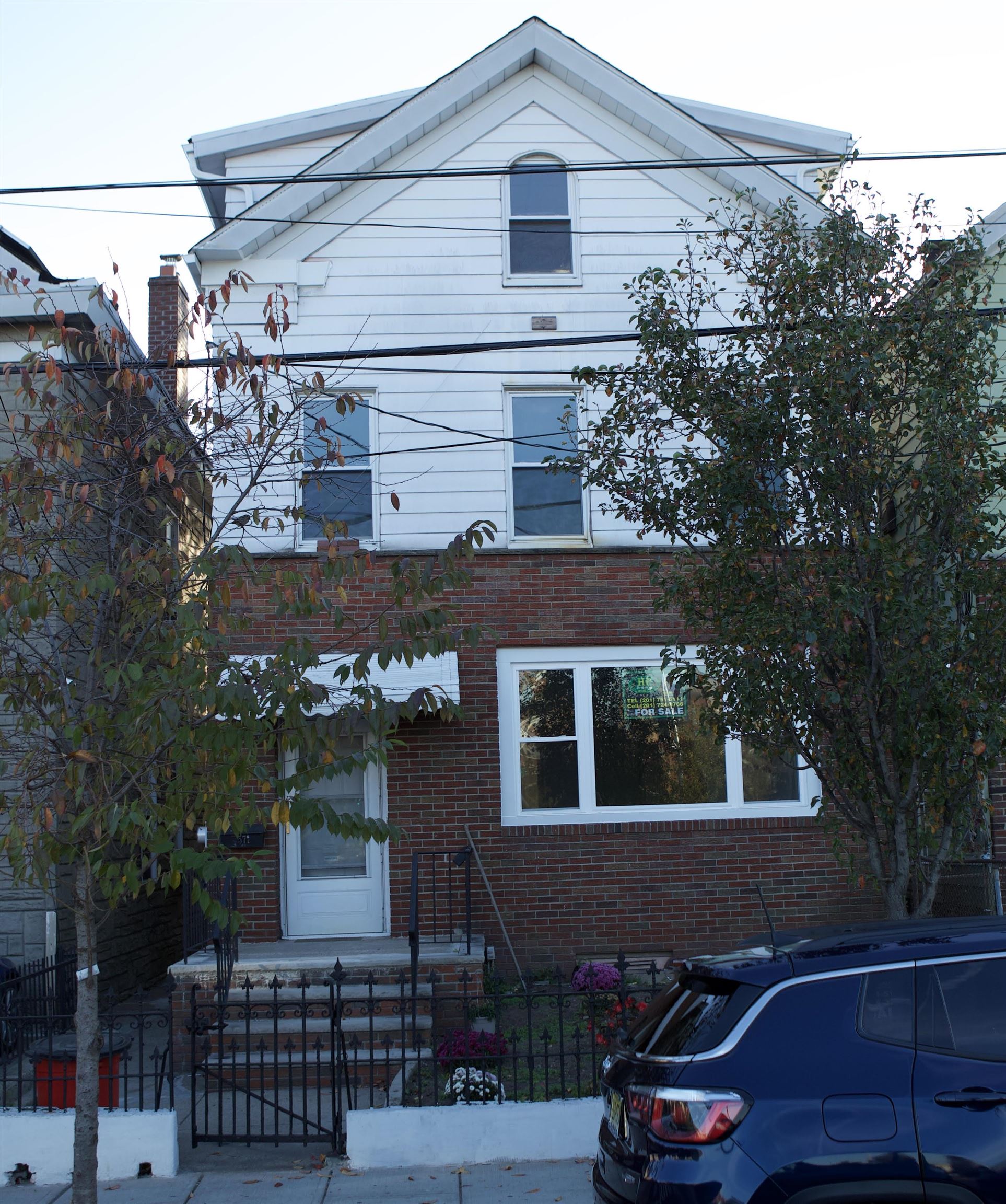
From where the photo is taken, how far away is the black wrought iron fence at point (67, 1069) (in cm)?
692

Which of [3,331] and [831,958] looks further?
[3,331]

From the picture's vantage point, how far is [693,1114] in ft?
12.6

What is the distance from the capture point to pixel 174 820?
209 inches

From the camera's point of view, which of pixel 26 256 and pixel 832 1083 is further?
pixel 26 256

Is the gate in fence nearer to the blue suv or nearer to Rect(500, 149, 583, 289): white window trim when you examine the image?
the blue suv

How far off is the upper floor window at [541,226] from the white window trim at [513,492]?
3.94ft

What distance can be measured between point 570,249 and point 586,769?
17.9 feet

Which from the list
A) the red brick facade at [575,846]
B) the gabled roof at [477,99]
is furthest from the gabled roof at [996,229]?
the red brick facade at [575,846]

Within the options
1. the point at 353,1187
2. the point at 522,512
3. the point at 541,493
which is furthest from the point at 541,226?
the point at 353,1187

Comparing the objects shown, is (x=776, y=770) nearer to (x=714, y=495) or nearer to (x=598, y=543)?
(x=598, y=543)

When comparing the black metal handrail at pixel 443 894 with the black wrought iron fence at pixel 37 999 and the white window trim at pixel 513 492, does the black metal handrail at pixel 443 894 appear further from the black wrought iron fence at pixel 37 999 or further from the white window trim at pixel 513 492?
the white window trim at pixel 513 492

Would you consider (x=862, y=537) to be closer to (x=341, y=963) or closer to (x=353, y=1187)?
(x=353, y=1187)

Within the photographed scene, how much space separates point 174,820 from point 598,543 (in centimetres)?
676

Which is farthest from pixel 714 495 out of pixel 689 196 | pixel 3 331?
pixel 3 331
